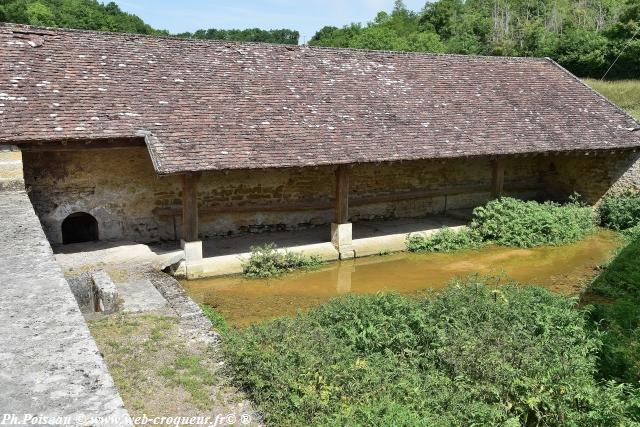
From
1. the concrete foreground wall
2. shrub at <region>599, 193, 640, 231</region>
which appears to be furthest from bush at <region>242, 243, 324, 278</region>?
shrub at <region>599, 193, 640, 231</region>

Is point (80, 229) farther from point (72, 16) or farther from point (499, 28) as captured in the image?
point (72, 16)

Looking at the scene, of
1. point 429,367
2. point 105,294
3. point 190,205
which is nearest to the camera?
point 429,367

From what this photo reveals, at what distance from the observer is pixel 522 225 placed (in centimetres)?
1237

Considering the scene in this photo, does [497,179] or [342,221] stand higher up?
[497,179]

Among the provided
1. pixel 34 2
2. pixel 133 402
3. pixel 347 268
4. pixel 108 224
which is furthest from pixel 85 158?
pixel 34 2

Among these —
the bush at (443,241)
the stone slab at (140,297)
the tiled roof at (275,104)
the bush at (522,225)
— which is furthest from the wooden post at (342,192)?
the stone slab at (140,297)

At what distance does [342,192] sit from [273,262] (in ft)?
6.33

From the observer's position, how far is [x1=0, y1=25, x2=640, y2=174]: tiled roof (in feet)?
31.0

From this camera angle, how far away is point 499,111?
13180mm

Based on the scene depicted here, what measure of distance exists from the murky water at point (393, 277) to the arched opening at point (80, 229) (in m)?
2.28

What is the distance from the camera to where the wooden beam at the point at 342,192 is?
35.4 ft

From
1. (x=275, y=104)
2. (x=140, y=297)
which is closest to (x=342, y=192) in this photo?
(x=275, y=104)

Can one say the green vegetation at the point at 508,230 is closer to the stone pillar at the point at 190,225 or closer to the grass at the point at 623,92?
the stone pillar at the point at 190,225

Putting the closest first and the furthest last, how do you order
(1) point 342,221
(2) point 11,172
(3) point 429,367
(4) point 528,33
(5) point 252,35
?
(3) point 429,367 < (2) point 11,172 < (1) point 342,221 < (4) point 528,33 < (5) point 252,35
